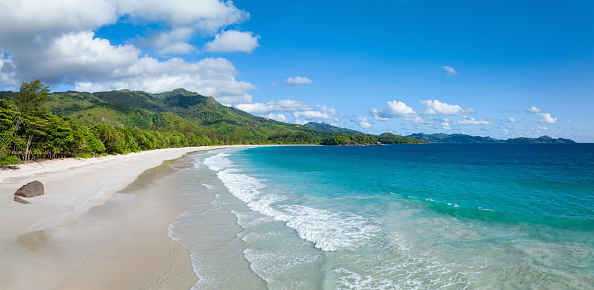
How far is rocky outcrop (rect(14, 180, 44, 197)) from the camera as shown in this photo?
18.1 metres

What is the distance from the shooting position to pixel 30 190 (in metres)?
18.6

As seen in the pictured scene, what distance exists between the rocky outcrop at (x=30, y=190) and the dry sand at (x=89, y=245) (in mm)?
567

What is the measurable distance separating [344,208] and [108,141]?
7099 centimetres

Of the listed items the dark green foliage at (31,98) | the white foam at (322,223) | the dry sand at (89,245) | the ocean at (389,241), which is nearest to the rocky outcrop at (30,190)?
the dry sand at (89,245)

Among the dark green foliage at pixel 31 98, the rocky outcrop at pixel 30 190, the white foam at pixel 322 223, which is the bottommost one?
the white foam at pixel 322 223

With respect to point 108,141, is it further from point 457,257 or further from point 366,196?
point 457,257

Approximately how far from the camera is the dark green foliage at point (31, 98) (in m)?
45.7

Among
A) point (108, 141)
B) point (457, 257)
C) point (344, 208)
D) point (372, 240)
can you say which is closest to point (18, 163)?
point (108, 141)

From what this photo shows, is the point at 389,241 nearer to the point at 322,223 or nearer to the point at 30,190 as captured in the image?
the point at 322,223

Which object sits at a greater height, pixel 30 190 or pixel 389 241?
pixel 30 190

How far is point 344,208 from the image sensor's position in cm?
1892

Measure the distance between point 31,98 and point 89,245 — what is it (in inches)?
2044

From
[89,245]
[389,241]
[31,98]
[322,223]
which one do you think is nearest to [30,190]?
[89,245]

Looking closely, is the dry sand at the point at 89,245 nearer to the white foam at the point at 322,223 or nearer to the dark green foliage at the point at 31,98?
the white foam at the point at 322,223
